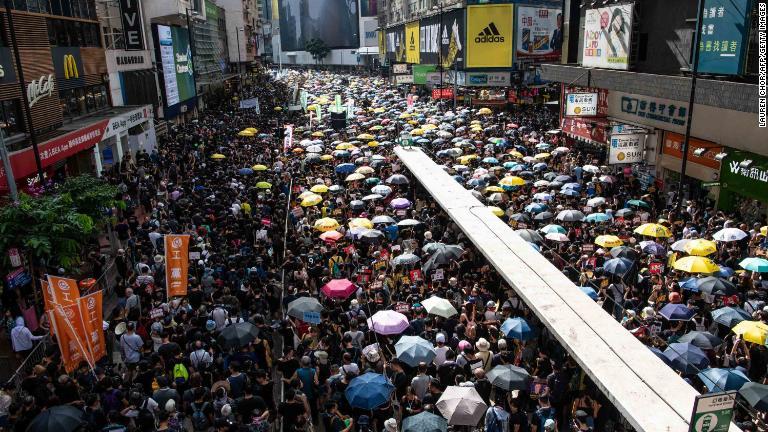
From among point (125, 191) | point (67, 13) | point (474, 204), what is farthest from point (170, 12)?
point (474, 204)

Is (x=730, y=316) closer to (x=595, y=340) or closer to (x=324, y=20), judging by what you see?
(x=595, y=340)

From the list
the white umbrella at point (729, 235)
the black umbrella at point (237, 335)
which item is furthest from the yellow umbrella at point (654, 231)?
the black umbrella at point (237, 335)

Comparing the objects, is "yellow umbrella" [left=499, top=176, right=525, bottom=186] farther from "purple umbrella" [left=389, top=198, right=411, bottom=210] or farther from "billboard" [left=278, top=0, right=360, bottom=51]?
"billboard" [left=278, top=0, right=360, bottom=51]

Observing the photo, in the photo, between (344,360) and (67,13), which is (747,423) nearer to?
(344,360)

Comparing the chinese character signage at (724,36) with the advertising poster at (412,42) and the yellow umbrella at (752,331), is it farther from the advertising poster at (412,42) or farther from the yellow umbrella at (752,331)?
the advertising poster at (412,42)

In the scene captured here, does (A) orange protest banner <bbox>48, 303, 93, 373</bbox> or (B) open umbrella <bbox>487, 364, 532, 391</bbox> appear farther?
(A) orange protest banner <bbox>48, 303, 93, 373</bbox>

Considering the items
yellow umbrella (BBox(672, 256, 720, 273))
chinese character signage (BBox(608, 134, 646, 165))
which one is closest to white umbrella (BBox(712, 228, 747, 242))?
yellow umbrella (BBox(672, 256, 720, 273))
